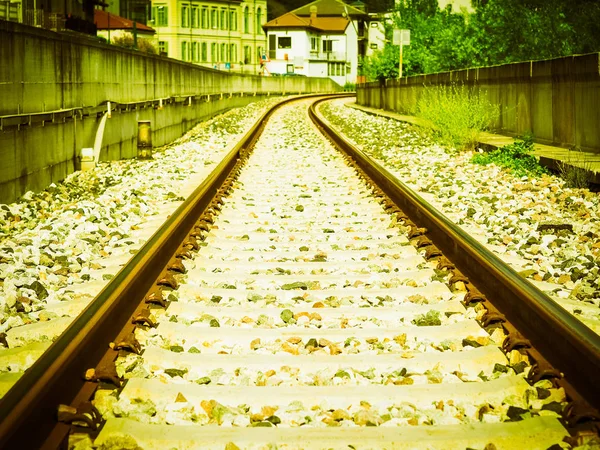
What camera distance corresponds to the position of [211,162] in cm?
1477

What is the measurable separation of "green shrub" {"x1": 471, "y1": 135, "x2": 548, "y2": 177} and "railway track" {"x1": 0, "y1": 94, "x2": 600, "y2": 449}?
18.2 ft

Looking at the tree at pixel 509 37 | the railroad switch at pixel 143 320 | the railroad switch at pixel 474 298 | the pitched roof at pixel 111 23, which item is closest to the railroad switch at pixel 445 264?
the railroad switch at pixel 474 298

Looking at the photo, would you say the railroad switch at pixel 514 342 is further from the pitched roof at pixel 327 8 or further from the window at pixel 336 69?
the pitched roof at pixel 327 8

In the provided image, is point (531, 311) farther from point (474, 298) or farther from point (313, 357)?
point (313, 357)

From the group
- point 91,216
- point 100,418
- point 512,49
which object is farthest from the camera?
point 512,49

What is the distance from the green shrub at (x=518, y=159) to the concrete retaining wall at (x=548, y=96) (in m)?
0.88

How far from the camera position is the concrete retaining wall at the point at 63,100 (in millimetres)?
9328

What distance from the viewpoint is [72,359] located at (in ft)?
11.8

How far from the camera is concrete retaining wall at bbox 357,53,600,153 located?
1229 cm

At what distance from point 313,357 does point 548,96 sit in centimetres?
1159

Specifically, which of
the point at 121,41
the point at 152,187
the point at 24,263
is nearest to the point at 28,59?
the point at 152,187

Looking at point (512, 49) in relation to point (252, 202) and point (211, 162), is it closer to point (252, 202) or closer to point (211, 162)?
point (211, 162)

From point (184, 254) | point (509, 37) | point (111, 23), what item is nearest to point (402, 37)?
point (509, 37)

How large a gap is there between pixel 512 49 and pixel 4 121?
1052 inches
